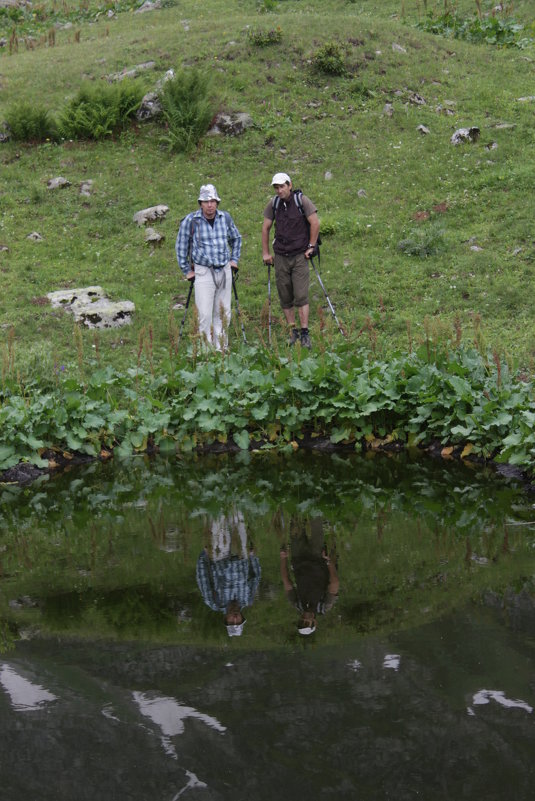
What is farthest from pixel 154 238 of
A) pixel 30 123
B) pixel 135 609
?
pixel 135 609

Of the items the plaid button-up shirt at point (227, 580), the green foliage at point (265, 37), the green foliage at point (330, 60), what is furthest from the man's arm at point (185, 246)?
the green foliage at point (265, 37)

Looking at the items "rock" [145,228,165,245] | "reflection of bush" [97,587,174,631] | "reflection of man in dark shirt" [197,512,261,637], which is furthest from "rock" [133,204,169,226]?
"reflection of bush" [97,587,174,631]

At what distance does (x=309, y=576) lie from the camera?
24.5ft

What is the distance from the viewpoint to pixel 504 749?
4961 millimetres

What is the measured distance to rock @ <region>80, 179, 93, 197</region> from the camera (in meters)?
20.4

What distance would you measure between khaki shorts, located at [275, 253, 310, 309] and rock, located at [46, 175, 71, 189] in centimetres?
807

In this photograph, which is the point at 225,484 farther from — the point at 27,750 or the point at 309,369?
the point at 27,750

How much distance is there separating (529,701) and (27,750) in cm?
268

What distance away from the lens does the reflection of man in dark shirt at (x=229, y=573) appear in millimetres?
6906

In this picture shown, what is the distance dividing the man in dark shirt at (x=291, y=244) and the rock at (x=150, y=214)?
531 centimetres

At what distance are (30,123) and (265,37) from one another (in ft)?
20.4

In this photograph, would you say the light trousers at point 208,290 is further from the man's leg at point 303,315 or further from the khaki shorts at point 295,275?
the man's leg at point 303,315

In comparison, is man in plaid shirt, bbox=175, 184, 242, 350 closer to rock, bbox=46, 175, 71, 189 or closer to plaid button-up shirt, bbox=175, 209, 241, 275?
plaid button-up shirt, bbox=175, 209, 241, 275

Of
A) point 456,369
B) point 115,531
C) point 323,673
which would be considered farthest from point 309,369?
point 323,673
